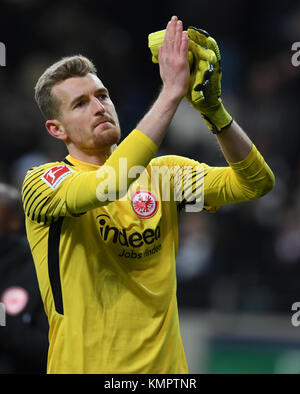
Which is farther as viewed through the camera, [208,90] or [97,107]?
[97,107]

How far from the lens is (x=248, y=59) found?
28.7ft

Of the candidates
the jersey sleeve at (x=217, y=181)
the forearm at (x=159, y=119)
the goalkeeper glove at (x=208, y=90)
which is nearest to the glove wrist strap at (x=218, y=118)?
the goalkeeper glove at (x=208, y=90)

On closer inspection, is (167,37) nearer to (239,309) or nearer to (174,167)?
(174,167)

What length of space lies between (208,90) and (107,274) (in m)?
0.88

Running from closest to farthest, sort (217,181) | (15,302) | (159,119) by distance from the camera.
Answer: (159,119) < (217,181) < (15,302)

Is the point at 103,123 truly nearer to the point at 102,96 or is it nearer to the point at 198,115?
the point at 102,96

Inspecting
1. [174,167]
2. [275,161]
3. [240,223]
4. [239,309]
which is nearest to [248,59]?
[275,161]

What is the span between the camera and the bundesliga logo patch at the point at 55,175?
2.48m

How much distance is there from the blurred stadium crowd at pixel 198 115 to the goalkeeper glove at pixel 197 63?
433 cm

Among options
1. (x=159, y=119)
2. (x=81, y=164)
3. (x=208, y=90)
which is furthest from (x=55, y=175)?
(x=208, y=90)

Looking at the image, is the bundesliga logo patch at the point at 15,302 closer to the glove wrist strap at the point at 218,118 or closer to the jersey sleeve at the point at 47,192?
the jersey sleeve at the point at 47,192

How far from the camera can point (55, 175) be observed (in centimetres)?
251

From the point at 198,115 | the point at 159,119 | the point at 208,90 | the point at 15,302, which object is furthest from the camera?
the point at 198,115

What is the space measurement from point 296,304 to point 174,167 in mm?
3776
